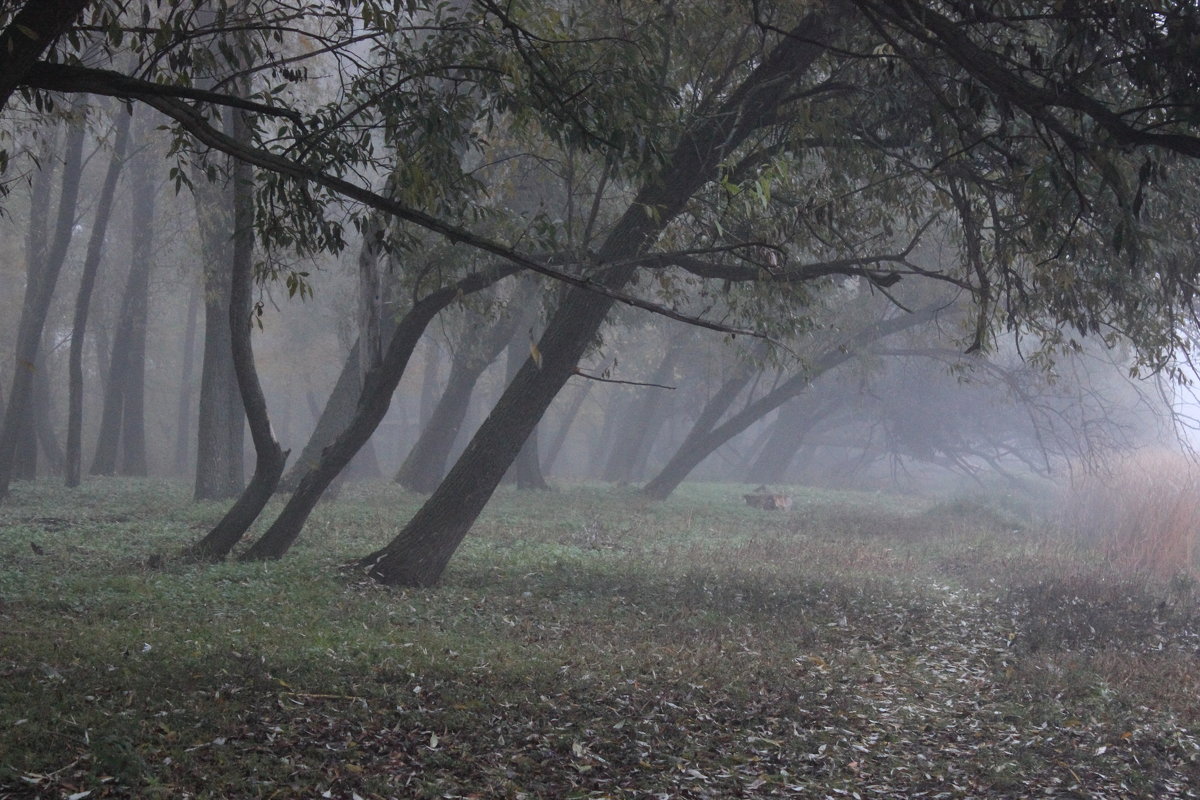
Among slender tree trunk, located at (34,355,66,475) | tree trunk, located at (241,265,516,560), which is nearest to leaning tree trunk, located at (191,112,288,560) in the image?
tree trunk, located at (241,265,516,560)

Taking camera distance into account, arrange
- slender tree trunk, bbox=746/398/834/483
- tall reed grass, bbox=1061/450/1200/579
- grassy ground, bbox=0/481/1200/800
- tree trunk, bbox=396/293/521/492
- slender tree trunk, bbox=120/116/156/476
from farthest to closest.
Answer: slender tree trunk, bbox=746/398/834/483 → slender tree trunk, bbox=120/116/156/476 → tree trunk, bbox=396/293/521/492 → tall reed grass, bbox=1061/450/1200/579 → grassy ground, bbox=0/481/1200/800

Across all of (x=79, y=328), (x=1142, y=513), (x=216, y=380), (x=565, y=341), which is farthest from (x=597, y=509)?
(x=565, y=341)

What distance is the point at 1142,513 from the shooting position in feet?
60.2

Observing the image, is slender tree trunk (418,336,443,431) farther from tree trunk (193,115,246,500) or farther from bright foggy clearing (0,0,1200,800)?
tree trunk (193,115,246,500)

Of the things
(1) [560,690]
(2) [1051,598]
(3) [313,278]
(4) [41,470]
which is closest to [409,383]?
(3) [313,278]

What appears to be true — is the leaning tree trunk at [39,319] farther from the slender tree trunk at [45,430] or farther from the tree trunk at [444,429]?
the tree trunk at [444,429]

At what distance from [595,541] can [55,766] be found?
1277 cm

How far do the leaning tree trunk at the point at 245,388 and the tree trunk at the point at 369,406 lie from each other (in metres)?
0.39

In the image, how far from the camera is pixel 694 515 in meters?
23.3

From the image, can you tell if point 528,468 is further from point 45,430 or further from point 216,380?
point 45,430

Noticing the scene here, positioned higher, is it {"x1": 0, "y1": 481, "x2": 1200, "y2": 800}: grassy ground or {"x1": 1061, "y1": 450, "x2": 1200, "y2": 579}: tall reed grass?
{"x1": 1061, "y1": 450, "x2": 1200, "y2": 579}: tall reed grass

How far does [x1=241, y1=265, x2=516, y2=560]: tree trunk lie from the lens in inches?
440

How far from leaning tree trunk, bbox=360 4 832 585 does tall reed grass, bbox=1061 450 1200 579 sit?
32.6 ft

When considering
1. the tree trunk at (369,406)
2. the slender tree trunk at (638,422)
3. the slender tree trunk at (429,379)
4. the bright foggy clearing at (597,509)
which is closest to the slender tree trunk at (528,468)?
the bright foggy clearing at (597,509)
